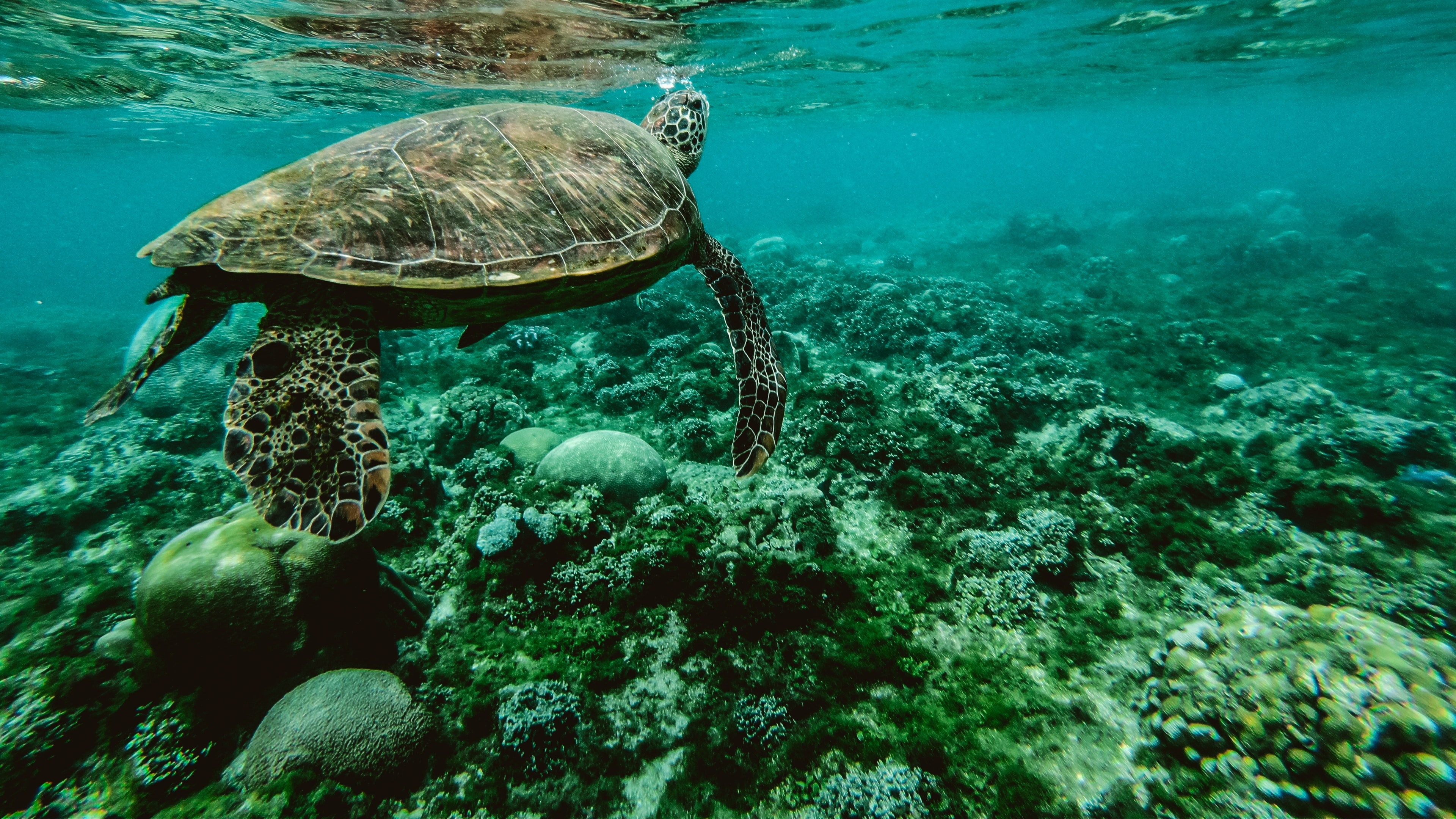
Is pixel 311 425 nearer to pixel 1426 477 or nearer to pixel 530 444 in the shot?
pixel 530 444

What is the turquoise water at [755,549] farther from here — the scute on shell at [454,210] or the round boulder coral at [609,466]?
the scute on shell at [454,210]

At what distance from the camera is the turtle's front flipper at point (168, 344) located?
3.47 m

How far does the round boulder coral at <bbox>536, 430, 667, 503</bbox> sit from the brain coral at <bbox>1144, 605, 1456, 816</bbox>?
176 inches

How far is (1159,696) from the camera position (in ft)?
10.7

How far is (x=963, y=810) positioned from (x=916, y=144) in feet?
258

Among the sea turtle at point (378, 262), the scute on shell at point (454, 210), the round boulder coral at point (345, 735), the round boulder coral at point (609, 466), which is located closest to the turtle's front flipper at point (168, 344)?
the sea turtle at point (378, 262)

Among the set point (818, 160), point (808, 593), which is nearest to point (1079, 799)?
point (808, 593)

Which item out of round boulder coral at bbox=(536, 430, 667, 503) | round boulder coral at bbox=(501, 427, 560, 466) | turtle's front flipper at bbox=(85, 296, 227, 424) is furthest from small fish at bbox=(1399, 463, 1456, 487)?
turtle's front flipper at bbox=(85, 296, 227, 424)

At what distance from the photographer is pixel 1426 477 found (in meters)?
5.89

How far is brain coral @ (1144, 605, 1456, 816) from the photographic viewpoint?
94.0 inches

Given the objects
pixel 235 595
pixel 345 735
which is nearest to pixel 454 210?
pixel 235 595

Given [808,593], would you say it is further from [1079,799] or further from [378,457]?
[378,457]

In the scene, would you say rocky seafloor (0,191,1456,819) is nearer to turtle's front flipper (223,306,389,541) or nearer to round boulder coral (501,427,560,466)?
round boulder coral (501,427,560,466)

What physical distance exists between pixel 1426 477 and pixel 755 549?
7714mm
